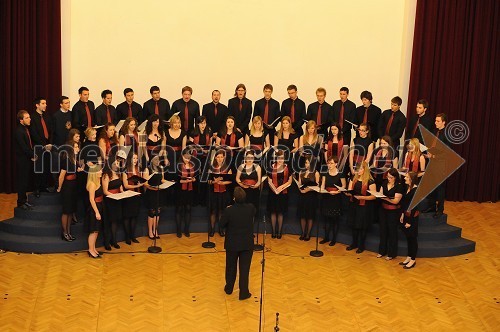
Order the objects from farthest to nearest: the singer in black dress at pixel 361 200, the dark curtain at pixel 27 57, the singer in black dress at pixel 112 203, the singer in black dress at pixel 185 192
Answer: the dark curtain at pixel 27 57
the singer in black dress at pixel 185 192
the singer in black dress at pixel 361 200
the singer in black dress at pixel 112 203

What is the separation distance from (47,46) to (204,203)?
4059mm

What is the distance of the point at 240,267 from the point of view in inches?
338

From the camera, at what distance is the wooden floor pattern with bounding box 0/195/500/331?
813 centimetres

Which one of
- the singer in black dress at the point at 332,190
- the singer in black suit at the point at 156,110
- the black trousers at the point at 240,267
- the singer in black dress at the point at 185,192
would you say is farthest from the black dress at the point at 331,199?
the singer in black suit at the point at 156,110

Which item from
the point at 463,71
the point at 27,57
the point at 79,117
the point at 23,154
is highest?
the point at 463,71

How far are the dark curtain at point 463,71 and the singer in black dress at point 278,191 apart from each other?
3.78 meters

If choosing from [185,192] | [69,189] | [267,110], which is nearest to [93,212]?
[69,189]

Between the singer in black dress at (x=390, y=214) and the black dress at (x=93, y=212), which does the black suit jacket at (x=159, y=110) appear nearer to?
the black dress at (x=93, y=212)

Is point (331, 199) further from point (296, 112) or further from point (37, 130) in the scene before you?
point (37, 130)

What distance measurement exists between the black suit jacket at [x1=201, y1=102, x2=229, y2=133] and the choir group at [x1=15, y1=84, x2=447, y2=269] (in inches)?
10.3

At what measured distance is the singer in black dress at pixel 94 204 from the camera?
9562 mm

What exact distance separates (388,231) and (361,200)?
0.58 m

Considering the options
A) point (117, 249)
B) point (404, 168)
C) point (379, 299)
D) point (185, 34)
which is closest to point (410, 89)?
point (404, 168)

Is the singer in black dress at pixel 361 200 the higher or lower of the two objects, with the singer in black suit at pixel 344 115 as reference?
lower
